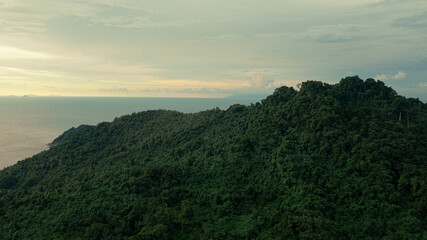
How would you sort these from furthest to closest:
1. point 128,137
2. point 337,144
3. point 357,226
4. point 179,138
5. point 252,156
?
point 128,137, point 179,138, point 252,156, point 337,144, point 357,226

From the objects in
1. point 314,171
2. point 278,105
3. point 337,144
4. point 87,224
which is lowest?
point 87,224

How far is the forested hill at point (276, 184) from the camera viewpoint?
24.6m

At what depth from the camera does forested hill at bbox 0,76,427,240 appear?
80.8 feet

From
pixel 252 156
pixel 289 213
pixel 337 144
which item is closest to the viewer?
pixel 289 213

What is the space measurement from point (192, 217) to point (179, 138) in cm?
2508

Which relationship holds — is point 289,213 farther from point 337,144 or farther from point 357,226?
point 337,144

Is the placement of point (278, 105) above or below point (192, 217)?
above

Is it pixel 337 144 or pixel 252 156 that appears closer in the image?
pixel 337 144

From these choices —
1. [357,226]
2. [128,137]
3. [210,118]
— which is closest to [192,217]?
[357,226]

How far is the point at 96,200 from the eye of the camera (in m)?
30.0

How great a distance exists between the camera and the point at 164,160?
143 feet

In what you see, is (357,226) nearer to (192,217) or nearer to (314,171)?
(314,171)

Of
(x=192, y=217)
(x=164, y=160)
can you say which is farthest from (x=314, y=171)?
(x=164, y=160)

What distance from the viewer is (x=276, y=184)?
101ft
